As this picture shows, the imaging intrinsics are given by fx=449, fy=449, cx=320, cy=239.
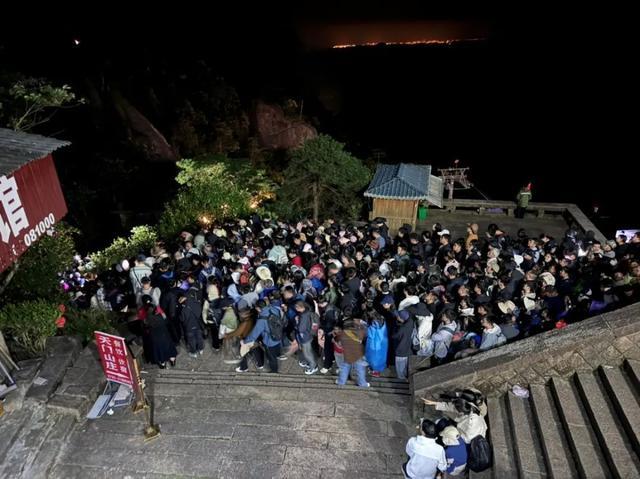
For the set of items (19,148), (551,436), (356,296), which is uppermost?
(19,148)

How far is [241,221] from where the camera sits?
522 inches

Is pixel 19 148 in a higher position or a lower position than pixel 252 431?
higher

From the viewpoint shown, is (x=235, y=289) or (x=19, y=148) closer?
(x=19, y=148)

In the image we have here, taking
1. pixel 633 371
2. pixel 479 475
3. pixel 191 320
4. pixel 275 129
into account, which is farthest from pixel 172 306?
pixel 275 129

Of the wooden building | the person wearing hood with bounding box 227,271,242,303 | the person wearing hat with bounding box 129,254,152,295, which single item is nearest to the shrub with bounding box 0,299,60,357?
the person wearing hat with bounding box 129,254,152,295

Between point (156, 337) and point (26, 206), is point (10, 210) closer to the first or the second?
point (26, 206)

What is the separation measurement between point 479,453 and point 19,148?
8.68 meters

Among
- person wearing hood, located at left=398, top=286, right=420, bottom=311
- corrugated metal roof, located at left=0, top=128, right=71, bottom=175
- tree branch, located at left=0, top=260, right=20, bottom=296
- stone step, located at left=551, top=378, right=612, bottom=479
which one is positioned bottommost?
stone step, located at left=551, top=378, right=612, bottom=479

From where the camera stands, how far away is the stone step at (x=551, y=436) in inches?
253

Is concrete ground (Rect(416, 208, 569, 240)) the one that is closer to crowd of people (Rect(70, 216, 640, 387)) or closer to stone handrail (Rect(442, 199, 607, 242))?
stone handrail (Rect(442, 199, 607, 242))

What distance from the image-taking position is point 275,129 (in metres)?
35.7

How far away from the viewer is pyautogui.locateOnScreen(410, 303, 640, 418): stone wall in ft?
24.7

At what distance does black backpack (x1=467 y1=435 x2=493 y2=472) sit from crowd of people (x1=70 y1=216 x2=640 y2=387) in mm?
2102

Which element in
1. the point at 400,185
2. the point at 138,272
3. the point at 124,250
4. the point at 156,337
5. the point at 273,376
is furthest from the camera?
the point at 400,185
